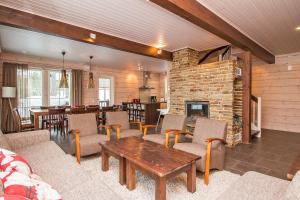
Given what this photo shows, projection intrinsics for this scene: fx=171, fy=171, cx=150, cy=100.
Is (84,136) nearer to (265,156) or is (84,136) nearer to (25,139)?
(25,139)

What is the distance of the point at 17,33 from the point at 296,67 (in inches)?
321

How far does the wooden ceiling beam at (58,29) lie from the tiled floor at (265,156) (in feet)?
11.2

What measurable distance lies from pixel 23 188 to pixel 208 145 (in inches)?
85.3

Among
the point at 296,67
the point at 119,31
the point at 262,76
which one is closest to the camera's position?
the point at 119,31

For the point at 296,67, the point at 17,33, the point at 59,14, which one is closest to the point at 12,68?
the point at 17,33

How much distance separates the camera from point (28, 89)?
607cm

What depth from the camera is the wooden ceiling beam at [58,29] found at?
111 inches

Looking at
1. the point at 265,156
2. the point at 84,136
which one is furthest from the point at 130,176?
the point at 265,156

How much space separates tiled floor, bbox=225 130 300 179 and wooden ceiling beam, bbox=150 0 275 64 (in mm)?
2436

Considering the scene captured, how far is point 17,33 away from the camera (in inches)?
154

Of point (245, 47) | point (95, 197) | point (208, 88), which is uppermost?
point (245, 47)

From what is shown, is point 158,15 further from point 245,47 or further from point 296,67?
point 296,67

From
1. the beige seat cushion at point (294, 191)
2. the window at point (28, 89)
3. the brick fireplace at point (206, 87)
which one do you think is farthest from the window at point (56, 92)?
the beige seat cushion at point (294, 191)

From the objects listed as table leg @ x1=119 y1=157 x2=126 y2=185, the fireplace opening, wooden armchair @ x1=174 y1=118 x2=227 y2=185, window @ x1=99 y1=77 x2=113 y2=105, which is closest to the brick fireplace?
the fireplace opening
